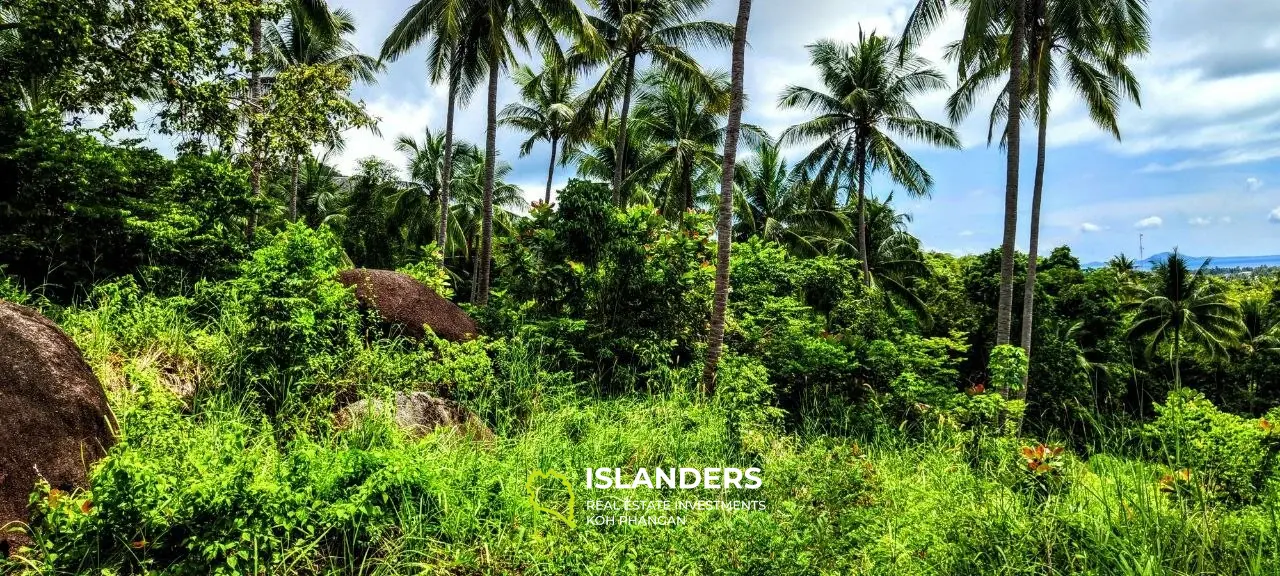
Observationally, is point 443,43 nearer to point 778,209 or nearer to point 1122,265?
point 778,209

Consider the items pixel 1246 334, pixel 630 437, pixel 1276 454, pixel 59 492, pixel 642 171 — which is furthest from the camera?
pixel 1246 334

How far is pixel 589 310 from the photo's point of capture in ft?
30.8

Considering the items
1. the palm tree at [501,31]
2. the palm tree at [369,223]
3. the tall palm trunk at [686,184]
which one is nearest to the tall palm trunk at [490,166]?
the palm tree at [501,31]

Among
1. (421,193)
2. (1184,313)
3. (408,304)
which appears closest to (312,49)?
(421,193)

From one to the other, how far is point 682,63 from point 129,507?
1491 cm

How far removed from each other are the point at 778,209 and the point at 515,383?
20.1 m

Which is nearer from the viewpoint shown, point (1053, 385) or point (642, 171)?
point (1053, 385)

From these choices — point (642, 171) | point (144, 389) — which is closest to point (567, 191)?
point (144, 389)

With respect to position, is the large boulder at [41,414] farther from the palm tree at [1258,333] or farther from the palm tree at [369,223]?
the palm tree at [1258,333]

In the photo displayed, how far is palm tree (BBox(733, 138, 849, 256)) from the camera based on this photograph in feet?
76.6

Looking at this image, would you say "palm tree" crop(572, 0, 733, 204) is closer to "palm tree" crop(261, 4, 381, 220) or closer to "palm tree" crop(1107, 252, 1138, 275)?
"palm tree" crop(261, 4, 381, 220)

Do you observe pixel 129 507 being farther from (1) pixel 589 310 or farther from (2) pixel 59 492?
(1) pixel 589 310

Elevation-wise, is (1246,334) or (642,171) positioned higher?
(642,171)

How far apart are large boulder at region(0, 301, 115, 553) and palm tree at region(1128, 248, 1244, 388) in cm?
2620
